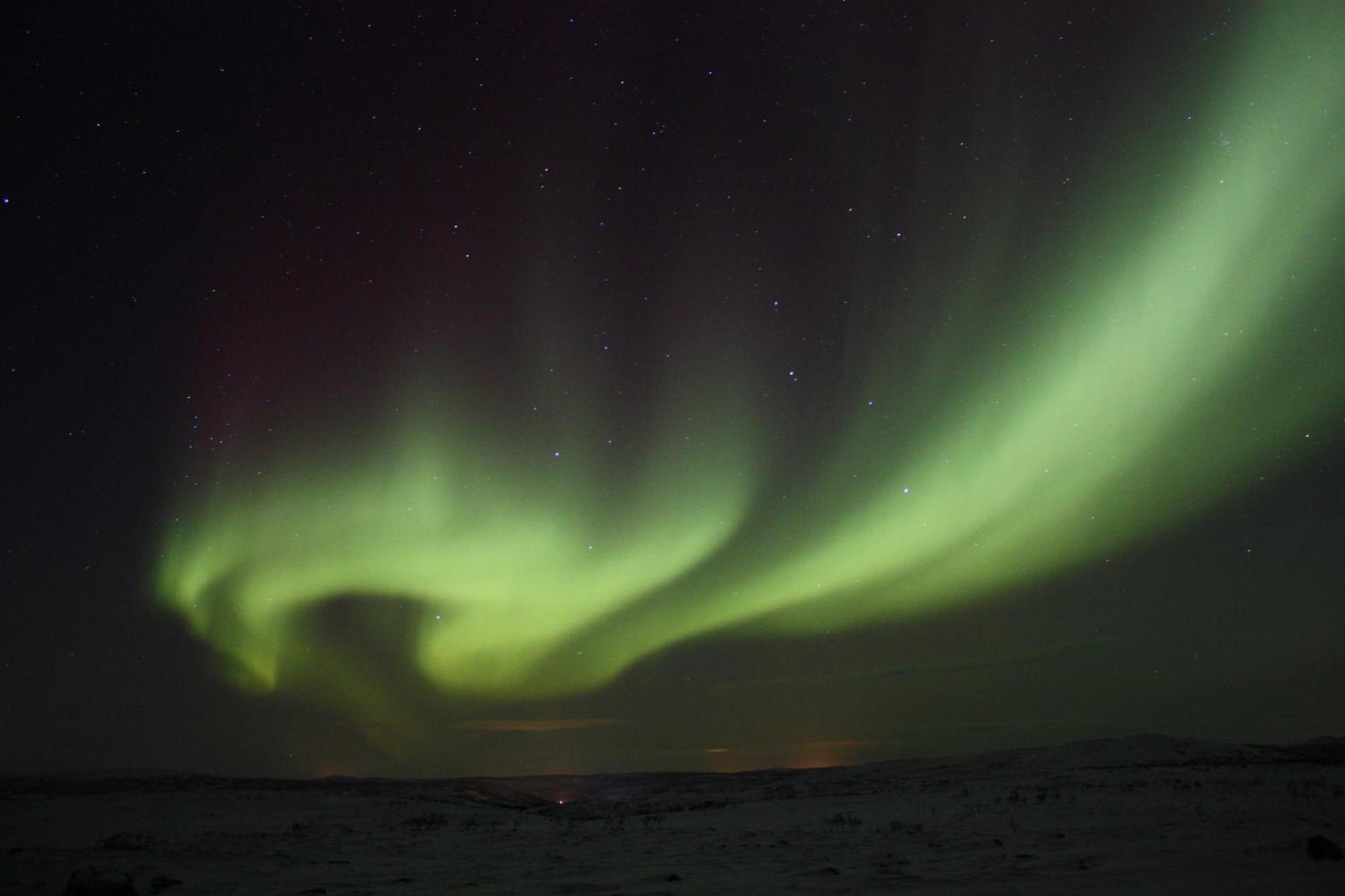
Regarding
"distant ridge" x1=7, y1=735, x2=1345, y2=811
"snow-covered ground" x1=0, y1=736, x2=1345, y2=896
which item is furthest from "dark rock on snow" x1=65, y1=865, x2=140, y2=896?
"distant ridge" x1=7, y1=735, x2=1345, y2=811

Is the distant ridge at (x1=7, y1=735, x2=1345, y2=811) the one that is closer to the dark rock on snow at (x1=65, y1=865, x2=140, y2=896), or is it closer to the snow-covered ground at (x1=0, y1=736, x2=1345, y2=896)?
the snow-covered ground at (x1=0, y1=736, x2=1345, y2=896)

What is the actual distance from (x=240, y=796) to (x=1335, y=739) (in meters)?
118

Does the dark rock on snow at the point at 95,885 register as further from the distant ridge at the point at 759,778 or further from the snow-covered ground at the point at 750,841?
the distant ridge at the point at 759,778

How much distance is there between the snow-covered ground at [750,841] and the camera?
8.66 metres

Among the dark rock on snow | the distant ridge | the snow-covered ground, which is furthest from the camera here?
the distant ridge

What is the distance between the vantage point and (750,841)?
13.9 metres

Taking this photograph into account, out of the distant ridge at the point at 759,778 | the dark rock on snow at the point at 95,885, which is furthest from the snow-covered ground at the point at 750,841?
the distant ridge at the point at 759,778

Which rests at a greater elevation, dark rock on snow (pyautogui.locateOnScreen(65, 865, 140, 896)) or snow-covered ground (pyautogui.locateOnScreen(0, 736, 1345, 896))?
dark rock on snow (pyautogui.locateOnScreen(65, 865, 140, 896))

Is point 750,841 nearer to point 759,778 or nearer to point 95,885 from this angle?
point 95,885

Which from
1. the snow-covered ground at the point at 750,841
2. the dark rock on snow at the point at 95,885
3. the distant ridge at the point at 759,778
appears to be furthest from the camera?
the distant ridge at the point at 759,778

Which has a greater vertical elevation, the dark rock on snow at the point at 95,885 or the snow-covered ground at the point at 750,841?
the dark rock on snow at the point at 95,885

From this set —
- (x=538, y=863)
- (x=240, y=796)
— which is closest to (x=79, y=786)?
(x=240, y=796)

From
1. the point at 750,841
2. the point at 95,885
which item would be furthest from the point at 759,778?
the point at 95,885

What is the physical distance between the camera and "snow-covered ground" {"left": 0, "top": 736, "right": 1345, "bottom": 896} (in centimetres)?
866
